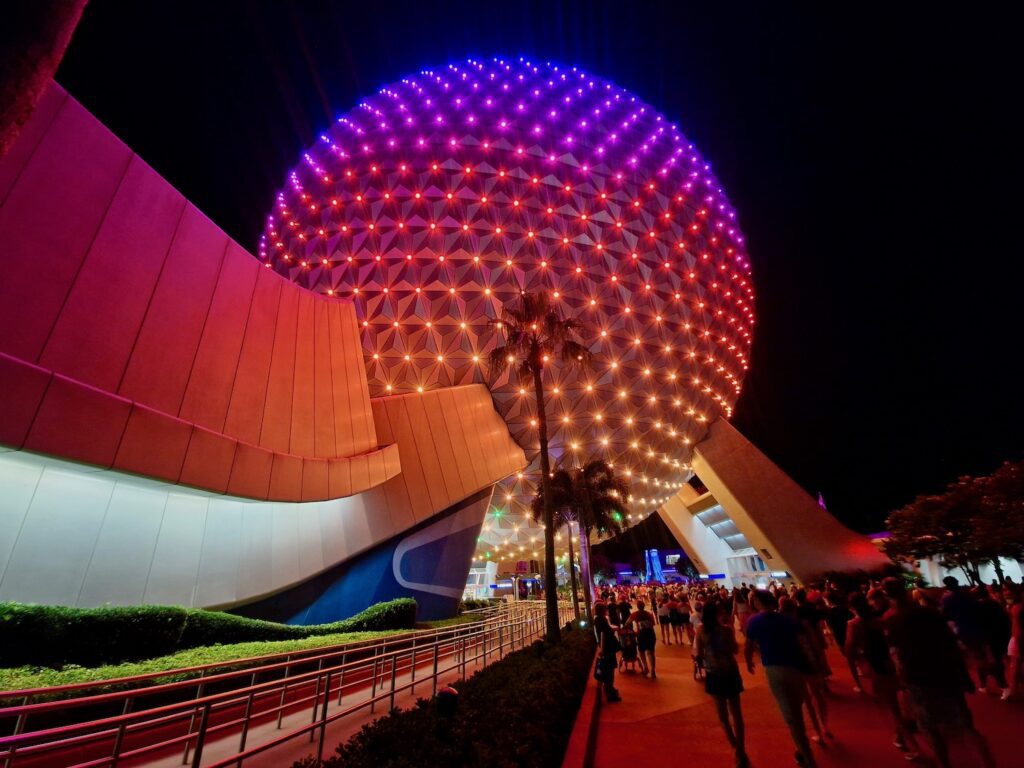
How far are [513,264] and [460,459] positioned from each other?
9864 millimetres

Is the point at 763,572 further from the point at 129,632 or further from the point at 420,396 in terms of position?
the point at 129,632

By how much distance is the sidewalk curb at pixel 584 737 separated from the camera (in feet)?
16.4

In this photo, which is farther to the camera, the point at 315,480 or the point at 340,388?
the point at 340,388

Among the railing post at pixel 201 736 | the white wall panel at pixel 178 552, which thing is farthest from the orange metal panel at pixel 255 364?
the railing post at pixel 201 736

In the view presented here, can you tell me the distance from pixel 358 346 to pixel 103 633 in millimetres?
10954

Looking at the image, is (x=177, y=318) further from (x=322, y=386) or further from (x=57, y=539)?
(x=57, y=539)

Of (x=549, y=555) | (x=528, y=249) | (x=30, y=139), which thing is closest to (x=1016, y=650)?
(x=549, y=555)

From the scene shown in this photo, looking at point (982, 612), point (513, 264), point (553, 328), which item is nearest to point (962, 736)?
point (982, 612)

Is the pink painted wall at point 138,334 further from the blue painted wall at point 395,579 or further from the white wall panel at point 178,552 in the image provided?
the blue painted wall at point 395,579

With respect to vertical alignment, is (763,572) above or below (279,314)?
below

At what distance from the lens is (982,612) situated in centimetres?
831

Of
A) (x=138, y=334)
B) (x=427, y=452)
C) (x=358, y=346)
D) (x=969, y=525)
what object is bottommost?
(x=969, y=525)

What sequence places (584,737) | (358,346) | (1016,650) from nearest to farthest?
(584,737)
(1016,650)
(358,346)

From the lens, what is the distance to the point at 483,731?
4.18m
